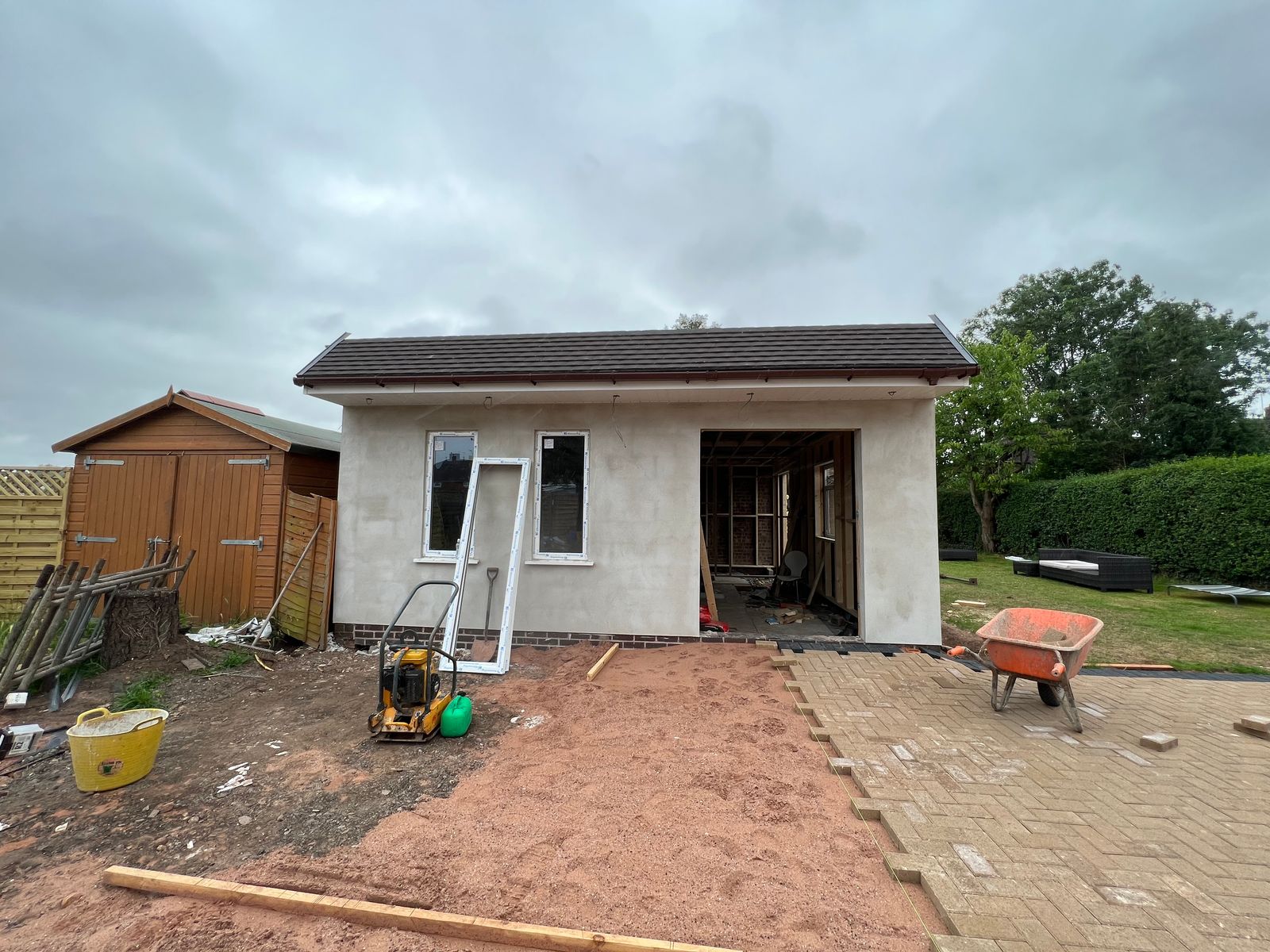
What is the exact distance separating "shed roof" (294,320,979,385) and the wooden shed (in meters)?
1.94

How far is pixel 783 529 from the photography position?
538 inches

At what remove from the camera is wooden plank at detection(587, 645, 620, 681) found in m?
5.49

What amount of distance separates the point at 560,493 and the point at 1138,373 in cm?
3182

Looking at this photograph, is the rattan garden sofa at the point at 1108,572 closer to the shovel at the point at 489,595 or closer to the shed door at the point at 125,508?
the shovel at the point at 489,595

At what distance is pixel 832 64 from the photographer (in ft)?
33.7

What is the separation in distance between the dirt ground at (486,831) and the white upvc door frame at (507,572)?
1050 mm

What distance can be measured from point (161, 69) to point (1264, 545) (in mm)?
21949

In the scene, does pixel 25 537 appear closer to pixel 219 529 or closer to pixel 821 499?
pixel 219 529

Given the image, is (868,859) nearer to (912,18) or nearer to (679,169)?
(912,18)

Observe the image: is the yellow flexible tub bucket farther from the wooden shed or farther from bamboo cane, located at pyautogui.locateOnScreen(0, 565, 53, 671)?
the wooden shed

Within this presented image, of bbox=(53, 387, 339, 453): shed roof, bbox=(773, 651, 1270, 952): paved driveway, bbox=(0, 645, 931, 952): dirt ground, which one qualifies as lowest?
bbox=(0, 645, 931, 952): dirt ground

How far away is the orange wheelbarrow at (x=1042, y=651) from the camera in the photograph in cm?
408

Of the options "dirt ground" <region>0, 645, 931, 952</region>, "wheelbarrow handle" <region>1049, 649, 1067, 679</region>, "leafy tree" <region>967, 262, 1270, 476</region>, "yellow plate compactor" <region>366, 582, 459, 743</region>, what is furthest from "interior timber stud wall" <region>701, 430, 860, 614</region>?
"leafy tree" <region>967, 262, 1270, 476</region>

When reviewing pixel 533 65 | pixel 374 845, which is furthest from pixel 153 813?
pixel 533 65
